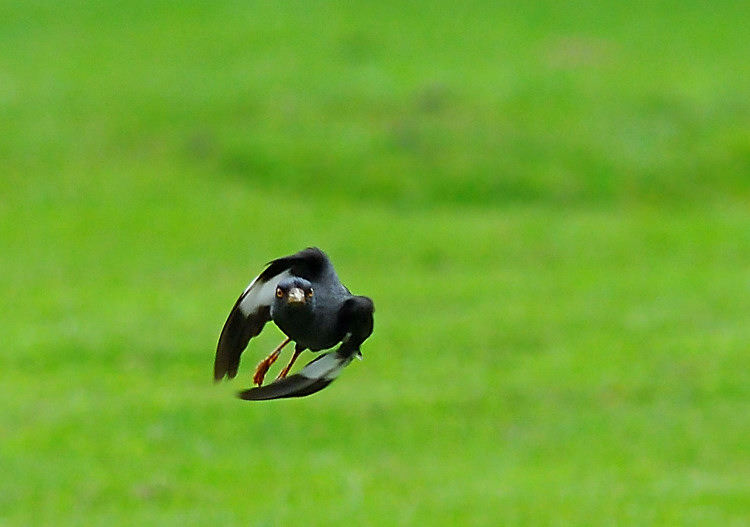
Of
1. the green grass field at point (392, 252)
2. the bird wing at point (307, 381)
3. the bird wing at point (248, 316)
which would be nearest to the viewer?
the bird wing at point (307, 381)

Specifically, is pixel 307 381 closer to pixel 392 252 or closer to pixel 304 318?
pixel 304 318

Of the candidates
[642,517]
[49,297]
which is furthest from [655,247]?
[642,517]

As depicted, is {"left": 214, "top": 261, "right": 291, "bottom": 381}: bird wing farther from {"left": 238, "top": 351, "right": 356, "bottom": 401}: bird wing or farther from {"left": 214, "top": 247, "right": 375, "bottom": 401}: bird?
{"left": 238, "top": 351, "right": 356, "bottom": 401}: bird wing

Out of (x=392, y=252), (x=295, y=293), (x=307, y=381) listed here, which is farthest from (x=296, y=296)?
(x=392, y=252)

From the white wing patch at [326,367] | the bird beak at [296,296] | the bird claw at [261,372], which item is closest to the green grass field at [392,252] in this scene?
the bird claw at [261,372]

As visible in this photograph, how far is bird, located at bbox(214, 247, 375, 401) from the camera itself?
3.32m

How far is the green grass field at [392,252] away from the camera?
1380 cm

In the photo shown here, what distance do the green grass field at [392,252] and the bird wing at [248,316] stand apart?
0.14m

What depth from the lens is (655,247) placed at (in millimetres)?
25891

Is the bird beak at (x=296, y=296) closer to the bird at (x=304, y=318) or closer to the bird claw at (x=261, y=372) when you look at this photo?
the bird at (x=304, y=318)

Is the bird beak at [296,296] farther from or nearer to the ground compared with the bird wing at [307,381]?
farther from the ground

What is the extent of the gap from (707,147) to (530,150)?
3.89 meters

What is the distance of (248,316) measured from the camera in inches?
138

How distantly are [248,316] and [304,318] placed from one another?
22 cm
